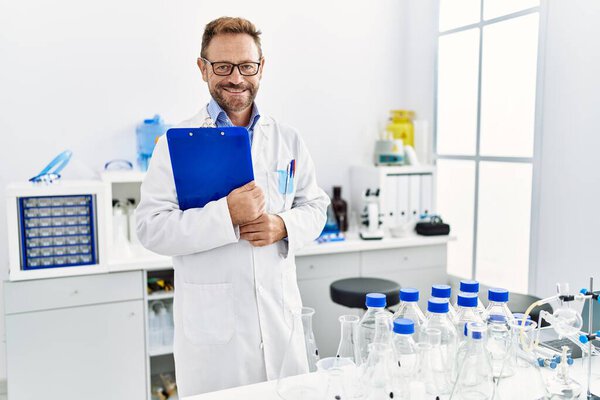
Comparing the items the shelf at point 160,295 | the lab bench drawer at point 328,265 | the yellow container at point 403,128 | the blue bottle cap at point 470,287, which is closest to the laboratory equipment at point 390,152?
the yellow container at point 403,128

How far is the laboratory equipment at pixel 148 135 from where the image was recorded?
3.00 meters

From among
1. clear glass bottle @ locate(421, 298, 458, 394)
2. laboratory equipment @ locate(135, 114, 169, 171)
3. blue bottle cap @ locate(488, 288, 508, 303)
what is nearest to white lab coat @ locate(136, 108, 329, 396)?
clear glass bottle @ locate(421, 298, 458, 394)

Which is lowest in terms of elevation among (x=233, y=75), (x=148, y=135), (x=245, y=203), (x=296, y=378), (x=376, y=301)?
(x=296, y=378)

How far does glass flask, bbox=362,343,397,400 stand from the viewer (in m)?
1.16

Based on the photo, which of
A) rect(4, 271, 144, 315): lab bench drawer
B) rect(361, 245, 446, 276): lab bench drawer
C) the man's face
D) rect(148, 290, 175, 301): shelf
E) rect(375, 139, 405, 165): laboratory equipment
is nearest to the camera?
the man's face

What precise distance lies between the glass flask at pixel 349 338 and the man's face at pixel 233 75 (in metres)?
0.80

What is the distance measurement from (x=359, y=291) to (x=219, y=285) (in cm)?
113

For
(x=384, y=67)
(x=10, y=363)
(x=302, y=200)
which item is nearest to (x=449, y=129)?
(x=384, y=67)

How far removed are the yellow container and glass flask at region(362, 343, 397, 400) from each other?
8.59 ft

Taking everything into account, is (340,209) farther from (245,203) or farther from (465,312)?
(465,312)

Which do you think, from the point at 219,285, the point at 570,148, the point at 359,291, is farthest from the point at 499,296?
the point at 570,148

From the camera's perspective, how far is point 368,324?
1.26 m

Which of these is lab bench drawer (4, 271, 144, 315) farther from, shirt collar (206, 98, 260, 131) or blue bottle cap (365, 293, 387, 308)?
blue bottle cap (365, 293, 387, 308)

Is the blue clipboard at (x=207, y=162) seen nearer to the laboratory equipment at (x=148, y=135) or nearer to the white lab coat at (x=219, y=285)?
the white lab coat at (x=219, y=285)
